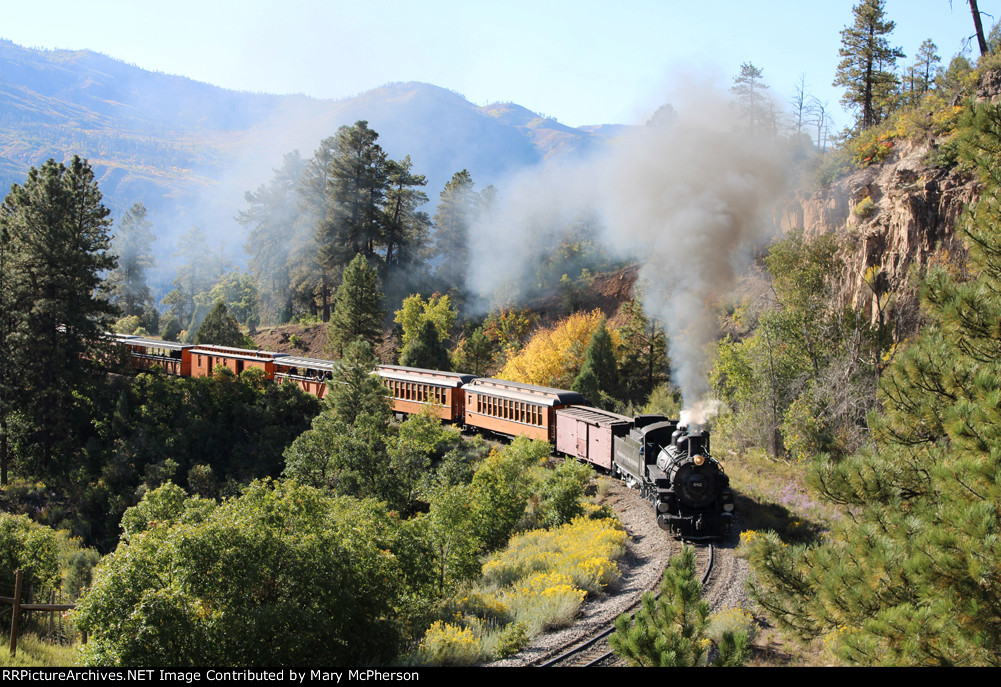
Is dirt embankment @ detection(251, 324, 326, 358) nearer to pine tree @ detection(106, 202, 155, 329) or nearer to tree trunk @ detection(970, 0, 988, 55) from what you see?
pine tree @ detection(106, 202, 155, 329)

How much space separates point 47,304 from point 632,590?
28.3 meters

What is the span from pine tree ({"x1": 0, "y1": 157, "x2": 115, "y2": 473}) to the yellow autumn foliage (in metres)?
20.9

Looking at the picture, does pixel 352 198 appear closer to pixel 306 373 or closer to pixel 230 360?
pixel 230 360

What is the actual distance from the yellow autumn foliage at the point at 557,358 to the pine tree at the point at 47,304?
68.4 feet

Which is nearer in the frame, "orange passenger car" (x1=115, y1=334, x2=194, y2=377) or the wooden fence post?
the wooden fence post

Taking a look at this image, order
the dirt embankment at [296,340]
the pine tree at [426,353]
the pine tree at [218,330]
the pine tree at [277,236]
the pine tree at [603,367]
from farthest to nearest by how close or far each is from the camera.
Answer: the pine tree at [277,236] < the dirt embankment at [296,340] < the pine tree at [218,330] < the pine tree at [426,353] < the pine tree at [603,367]

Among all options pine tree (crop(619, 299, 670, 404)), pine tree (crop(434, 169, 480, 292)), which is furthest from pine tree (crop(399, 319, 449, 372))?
pine tree (crop(434, 169, 480, 292))

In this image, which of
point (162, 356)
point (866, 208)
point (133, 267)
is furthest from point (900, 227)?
point (133, 267)

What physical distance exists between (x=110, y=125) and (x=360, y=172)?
187073mm

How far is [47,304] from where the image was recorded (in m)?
28.3

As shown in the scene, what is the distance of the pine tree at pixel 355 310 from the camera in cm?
3862

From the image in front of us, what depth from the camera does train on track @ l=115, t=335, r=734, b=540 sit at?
48.6ft

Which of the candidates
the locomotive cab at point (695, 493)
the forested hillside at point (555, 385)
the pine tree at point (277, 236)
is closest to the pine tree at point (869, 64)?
the forested hillside at point (555, 385)

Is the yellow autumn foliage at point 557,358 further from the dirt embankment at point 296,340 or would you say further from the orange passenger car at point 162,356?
the orange passenger car at point 162,356
